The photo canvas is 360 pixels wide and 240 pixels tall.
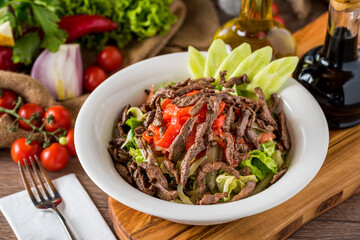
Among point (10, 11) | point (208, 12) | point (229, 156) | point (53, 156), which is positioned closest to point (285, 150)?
point (229, 156)

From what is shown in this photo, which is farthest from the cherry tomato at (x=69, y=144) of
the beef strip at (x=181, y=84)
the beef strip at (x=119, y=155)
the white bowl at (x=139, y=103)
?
the beef strip at (x=181, y=84)

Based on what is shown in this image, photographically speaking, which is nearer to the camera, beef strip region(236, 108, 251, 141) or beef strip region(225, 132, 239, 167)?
beef strip region(225, 132, 239, 167)

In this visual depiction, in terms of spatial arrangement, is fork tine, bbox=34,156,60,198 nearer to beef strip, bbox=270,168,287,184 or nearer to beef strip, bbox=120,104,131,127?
beef strip, bbox=120,104,131,127

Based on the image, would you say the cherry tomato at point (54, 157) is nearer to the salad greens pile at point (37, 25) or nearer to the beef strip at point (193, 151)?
the salad greens pile at point (37, 25)

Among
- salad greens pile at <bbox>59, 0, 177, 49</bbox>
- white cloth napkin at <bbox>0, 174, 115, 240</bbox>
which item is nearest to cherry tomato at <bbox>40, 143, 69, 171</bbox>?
white cloth napkin at <bbox>0, 174, 115, 240</bbox>

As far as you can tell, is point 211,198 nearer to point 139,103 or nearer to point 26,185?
point 139,103

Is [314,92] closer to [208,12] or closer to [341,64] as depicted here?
[341,64]
